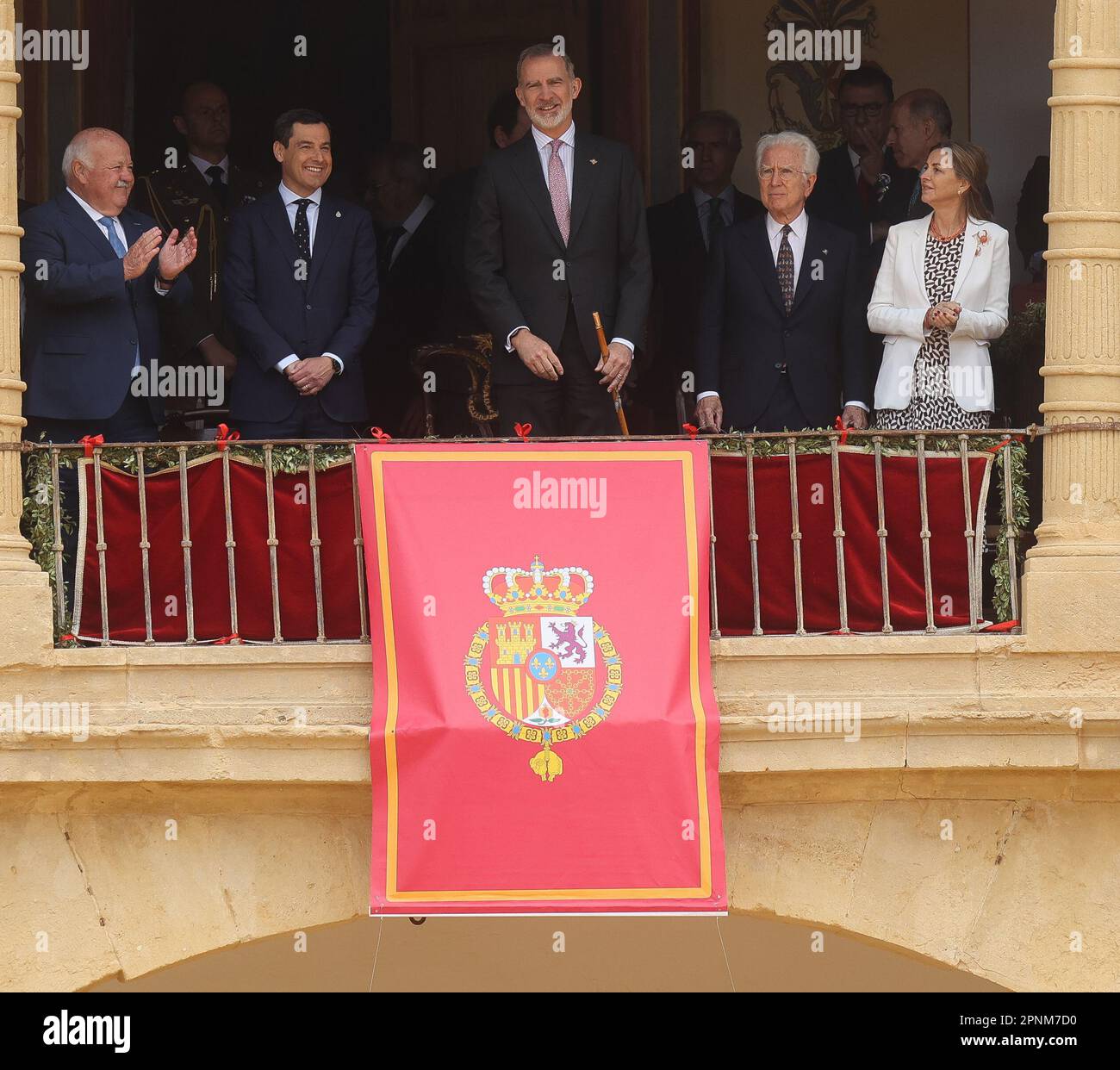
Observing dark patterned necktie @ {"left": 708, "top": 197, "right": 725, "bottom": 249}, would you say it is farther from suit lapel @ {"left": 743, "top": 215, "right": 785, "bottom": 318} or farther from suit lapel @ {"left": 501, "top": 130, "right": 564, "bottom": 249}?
suit lapel @ {"left": 501, "top": 130, "right": 564, "bottom": 249}

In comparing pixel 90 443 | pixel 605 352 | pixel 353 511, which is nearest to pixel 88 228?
pixel 90 443

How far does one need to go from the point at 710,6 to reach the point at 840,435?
474cm

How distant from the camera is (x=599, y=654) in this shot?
9.52 meters

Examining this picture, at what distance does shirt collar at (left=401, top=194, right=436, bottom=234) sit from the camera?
1227 cm

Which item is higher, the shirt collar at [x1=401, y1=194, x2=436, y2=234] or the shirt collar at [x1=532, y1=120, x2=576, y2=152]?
the shirt collar at [x1=532, y1=120, x2=576, y2=152]

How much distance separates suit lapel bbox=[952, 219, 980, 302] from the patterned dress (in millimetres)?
14

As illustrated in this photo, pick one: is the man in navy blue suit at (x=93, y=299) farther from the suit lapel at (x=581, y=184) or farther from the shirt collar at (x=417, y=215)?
the shirt collar at (x=417, y=215)

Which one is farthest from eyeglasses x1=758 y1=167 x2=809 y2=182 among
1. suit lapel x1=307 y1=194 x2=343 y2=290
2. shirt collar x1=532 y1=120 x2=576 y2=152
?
suit lapel x1=307 y1=194 x2=343 y2=290

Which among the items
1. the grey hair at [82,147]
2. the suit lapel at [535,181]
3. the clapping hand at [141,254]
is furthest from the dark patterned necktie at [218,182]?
the suit lapel at [535,181]

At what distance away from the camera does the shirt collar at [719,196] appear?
12.1 metres

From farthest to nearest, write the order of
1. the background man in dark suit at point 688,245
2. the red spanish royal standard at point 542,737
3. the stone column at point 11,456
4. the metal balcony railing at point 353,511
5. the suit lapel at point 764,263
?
the background man in dark suit at point 688,245, the suit lapel at point 764,263, the metal balcony railing at point 353,511, the stone column at point 11,456, the red spanish royal standard at point 542,737

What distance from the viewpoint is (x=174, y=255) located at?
1050 centimetres

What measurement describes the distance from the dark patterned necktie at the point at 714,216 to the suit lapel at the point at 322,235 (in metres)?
1.91
